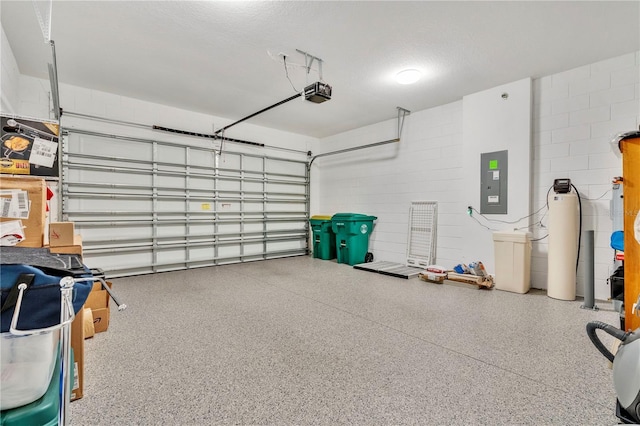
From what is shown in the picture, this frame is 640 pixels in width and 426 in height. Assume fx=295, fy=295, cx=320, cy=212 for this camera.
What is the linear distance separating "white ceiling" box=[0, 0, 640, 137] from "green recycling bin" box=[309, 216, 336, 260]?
2707 mm

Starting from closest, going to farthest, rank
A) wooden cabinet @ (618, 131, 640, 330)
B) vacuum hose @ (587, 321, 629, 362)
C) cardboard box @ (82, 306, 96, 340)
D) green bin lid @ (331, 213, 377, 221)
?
vacuum hose @ (587, 321, 629, 362) < wooden cabinet @ (618, 131, 640, 330) < cardboard box @ (82, 306, 96, 340) < green bin lid @ (331, 213, 377, 221)

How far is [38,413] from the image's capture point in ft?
2.78

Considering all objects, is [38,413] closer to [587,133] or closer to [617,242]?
[617,242]

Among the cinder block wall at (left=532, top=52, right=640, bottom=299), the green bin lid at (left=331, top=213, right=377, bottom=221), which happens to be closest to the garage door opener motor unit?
the green bin lid at (left=331, top=213, right=377, bottom=221)

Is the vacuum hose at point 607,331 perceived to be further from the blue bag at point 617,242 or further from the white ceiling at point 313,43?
the white ceiling at point 313,43

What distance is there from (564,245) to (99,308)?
4948 mm

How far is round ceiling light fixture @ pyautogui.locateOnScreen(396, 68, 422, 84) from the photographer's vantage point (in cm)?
384

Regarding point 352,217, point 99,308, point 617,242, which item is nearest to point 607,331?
point 617,242

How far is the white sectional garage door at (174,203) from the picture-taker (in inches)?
176

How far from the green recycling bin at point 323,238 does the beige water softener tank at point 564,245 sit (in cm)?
379

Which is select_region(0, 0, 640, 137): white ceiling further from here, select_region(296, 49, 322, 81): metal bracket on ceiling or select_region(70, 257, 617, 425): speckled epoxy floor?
select_region(70, 257, 617, 425): speckled epoxy floor

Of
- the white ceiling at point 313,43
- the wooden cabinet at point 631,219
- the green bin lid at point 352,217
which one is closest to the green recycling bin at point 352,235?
the green bin lid at point 352,217

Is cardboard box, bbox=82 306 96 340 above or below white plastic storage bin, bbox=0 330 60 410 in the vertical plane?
below

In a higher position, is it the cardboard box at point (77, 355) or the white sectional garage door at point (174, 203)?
the white sectional garage door at point (174, 203)
